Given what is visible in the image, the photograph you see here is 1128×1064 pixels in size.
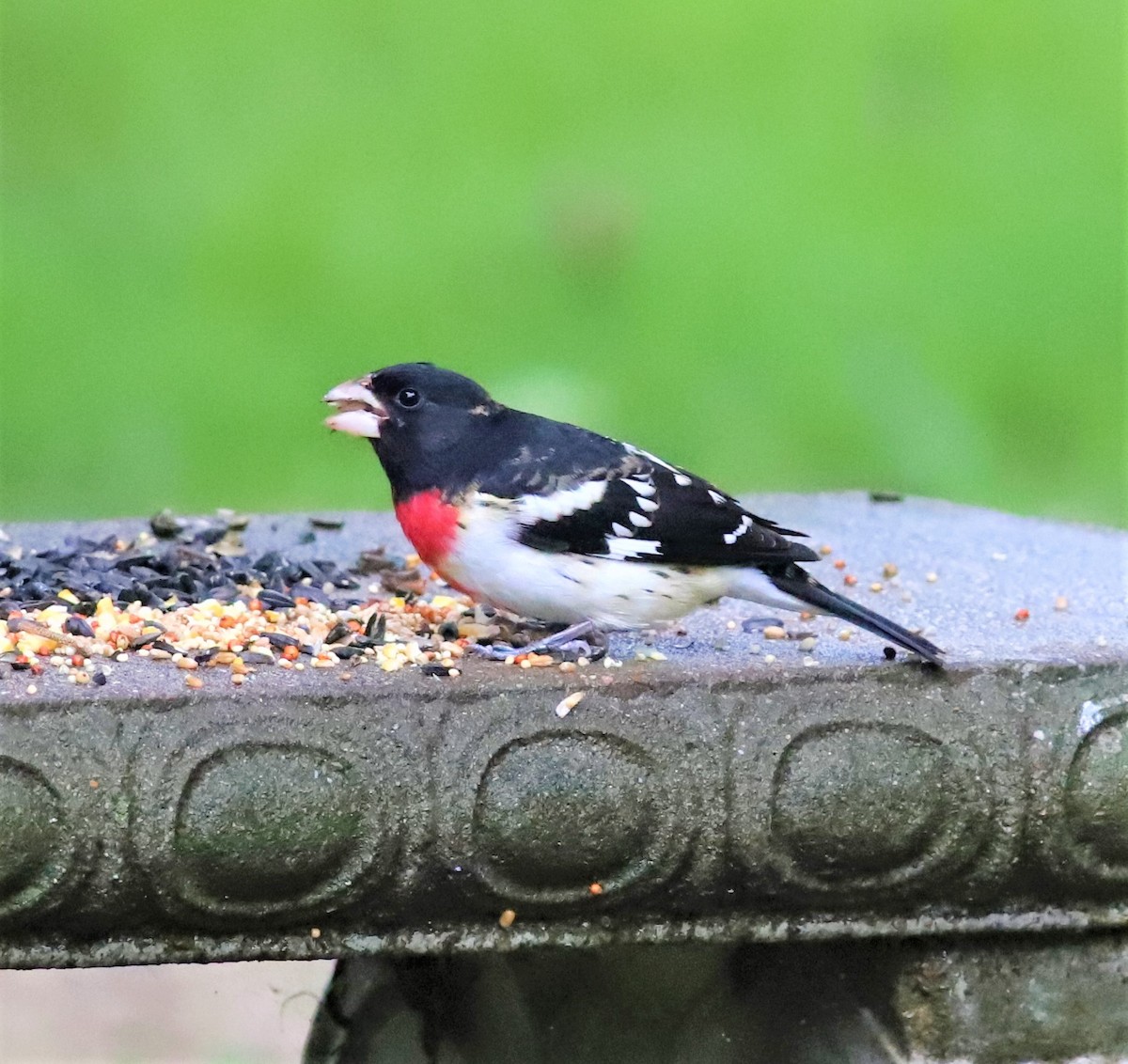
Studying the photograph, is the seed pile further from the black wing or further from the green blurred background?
the green blurred background

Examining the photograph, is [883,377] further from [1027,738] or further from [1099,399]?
[1027,738]

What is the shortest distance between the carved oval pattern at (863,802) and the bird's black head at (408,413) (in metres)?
0.92

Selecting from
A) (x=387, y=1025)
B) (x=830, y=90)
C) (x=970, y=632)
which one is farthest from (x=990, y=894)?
(x=830, y=90)

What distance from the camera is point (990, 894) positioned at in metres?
3.10

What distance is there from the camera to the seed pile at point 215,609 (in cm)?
303

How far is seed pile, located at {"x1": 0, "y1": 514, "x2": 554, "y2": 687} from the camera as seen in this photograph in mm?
3027

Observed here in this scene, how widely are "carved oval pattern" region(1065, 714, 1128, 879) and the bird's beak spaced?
1.36 metres

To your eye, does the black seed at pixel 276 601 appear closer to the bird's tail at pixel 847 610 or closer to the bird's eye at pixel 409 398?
the bird's eye at pixel 409 398

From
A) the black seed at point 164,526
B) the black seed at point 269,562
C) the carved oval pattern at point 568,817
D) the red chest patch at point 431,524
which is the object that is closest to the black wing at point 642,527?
the red chest patch at point 431,524

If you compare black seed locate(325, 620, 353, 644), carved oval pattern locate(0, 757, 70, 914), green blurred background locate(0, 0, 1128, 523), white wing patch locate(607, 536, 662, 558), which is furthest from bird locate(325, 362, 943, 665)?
green blurred background locate(0, 0, 1128, 523)

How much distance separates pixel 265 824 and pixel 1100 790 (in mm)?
Answer: 1284

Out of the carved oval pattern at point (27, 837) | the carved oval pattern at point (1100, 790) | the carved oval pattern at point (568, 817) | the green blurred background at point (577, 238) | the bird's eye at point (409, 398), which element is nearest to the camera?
the carved oval pattern at point (27, 837)

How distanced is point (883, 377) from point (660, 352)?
0.86m

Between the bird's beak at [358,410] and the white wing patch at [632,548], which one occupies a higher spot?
the bird's beak at [358,410]
